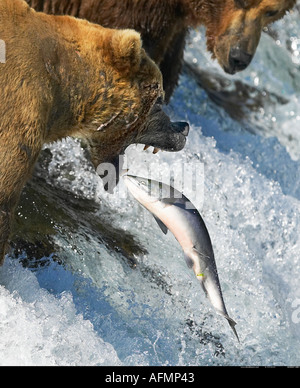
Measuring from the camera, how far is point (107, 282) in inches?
209

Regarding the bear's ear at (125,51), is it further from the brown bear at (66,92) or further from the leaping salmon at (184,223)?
the leaping salmon at (184,223)

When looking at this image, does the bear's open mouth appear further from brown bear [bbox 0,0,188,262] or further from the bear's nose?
the bear's nose

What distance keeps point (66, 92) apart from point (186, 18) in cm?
283

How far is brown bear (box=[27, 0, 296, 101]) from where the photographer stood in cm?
651

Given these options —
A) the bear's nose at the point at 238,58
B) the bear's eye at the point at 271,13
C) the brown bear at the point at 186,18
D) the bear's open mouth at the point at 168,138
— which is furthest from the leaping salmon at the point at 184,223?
the bear's eye at the point at 271,13

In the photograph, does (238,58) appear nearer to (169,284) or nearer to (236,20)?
(236,20)

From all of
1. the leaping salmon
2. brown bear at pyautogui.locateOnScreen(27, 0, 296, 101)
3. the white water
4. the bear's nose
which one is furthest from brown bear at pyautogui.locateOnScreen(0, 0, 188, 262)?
the bear's nose

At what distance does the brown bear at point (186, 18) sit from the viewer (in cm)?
651

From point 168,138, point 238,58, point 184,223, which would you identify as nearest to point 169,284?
point 184,223

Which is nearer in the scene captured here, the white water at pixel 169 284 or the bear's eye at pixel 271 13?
the white water at pixel 169 284

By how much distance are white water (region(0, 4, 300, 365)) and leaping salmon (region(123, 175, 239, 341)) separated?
68 centimetres

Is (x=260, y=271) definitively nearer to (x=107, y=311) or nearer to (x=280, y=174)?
(x=107, y=311)

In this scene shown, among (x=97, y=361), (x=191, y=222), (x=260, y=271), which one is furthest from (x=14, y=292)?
(x=260, y=271)

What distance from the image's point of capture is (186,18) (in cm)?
695
